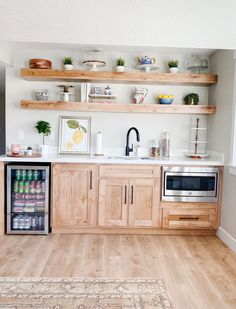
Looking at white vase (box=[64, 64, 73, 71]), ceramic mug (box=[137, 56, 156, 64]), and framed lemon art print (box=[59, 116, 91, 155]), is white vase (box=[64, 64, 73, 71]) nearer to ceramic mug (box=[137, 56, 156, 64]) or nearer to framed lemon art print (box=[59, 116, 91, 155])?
framed lemon art print (box=[59, 116, 91, 155])

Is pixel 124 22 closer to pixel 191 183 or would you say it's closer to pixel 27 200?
pixel 191 183

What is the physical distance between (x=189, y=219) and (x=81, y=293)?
5.83 ft

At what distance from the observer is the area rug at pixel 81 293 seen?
6.57 feet

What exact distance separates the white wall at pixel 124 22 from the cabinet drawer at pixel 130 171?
1769mm

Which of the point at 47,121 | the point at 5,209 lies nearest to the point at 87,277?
the point at 5,209

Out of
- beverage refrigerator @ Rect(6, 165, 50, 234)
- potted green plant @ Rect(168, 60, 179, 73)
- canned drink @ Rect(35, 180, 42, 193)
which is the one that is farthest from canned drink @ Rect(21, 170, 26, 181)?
potted green plant @ Rect(168, 60, 179, 73)

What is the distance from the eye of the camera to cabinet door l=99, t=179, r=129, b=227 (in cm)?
341

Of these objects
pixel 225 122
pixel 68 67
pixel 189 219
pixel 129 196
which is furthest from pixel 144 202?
pixel 68 67

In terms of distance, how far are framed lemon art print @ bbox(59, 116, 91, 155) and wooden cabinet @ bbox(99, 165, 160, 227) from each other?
704 mm

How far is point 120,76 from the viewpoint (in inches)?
142

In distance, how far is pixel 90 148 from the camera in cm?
395

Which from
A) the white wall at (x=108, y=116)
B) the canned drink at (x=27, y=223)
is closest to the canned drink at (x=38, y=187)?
the canned drink at (x=27, y=223)

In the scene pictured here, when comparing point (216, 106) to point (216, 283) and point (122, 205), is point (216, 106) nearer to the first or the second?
point (122, 205)

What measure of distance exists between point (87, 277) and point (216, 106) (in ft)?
8.49
